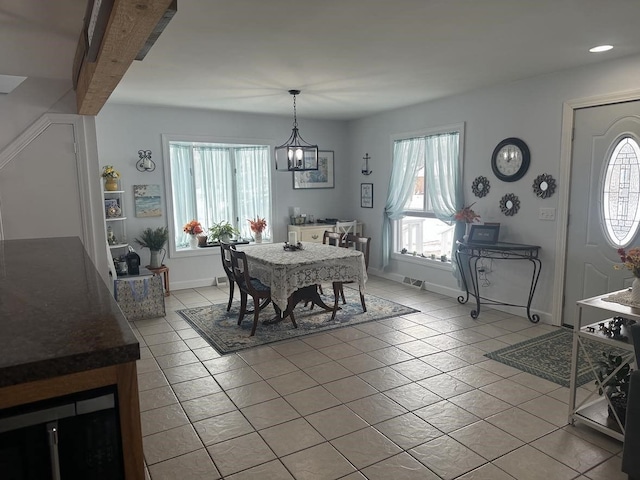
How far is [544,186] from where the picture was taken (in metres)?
4.26

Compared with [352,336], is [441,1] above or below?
above

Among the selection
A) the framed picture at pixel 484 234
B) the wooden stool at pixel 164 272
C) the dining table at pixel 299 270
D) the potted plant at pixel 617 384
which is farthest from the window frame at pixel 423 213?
the wooden stool at pixel 164 272

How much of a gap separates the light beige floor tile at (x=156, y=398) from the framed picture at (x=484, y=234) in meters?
3.32

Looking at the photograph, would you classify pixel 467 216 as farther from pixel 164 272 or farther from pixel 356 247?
pixel 164 272

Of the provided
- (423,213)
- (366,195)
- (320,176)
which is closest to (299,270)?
(423,213)

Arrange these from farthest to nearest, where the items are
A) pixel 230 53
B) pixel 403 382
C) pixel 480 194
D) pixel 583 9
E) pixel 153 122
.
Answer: pixel 153 122
pixel 480 194
pixel 230 53
pixel 403 382
pixel 583 9

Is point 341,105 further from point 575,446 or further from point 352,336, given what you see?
A: point 575,446

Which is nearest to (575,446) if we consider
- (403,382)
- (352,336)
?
(403,382)

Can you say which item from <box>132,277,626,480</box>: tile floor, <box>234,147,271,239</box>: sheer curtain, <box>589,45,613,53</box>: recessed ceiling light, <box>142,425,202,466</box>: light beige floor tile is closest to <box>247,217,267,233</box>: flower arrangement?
<box>234,147,271,239</box>: sheer curtain

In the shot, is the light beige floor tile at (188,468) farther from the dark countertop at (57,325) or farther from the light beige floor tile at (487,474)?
the light beige floor tile at (487,474)

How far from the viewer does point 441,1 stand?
2461 mm

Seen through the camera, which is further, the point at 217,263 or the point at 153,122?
the point at 217,263

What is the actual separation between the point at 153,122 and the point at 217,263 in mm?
2109

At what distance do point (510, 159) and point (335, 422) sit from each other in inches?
134
